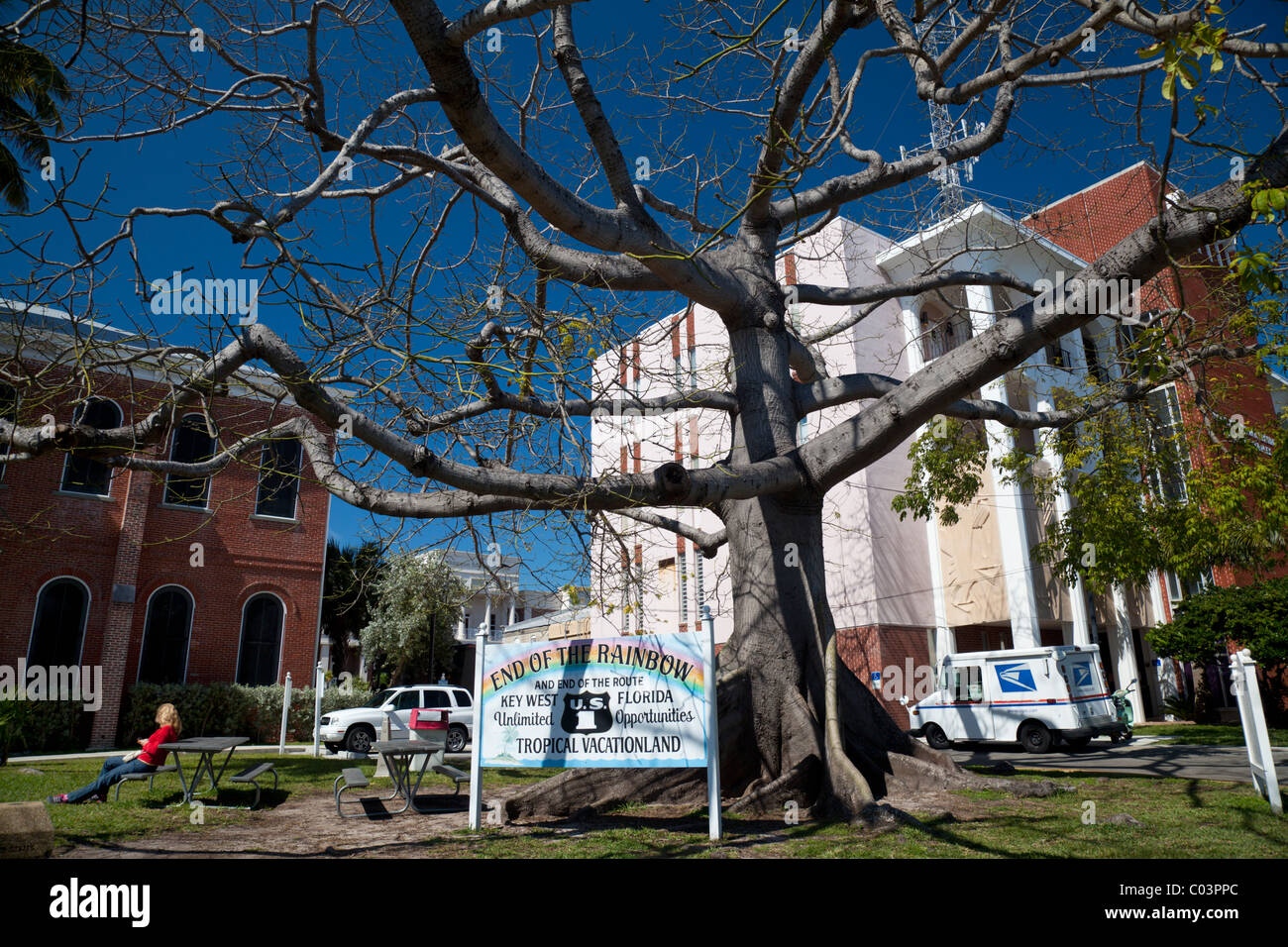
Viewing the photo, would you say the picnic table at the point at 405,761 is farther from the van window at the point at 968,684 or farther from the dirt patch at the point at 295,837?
the van window at the point at 968,684

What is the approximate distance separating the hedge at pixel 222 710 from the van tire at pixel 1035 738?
18.5 meters

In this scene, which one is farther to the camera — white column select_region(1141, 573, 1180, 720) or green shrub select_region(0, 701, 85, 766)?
white column select_region(1141, 573, 1180, 720)

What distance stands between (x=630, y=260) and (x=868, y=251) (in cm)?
1884

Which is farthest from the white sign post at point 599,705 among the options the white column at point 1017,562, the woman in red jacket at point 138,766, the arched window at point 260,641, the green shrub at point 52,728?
the arched window at point 260,641

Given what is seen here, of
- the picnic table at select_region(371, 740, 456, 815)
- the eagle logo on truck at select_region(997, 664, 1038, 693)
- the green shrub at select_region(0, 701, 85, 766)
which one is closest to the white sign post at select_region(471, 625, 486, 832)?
the picnic table at select_region(371, 740, 456, 815)

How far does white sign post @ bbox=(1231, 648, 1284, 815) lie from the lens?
707 centimetres

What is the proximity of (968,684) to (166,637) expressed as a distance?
21133 mm

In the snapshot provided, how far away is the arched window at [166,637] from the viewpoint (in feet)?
70.9

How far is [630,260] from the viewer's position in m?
8.48

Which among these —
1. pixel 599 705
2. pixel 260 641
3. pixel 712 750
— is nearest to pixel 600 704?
pixel 599 705

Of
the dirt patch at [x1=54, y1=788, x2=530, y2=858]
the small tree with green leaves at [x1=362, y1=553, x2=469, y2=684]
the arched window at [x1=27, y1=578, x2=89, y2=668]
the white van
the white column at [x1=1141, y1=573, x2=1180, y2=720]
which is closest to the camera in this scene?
the dirt patch at [x1=54, y1=788, x2=530, y2=858]

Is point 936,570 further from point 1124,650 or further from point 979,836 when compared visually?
point 979,836

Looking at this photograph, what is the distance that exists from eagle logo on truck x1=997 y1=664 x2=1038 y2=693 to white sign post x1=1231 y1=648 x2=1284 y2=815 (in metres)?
10.6

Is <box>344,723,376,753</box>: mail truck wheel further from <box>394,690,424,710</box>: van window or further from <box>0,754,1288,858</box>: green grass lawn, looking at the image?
<box>0,754,1288,858</box>: green grass lawn
